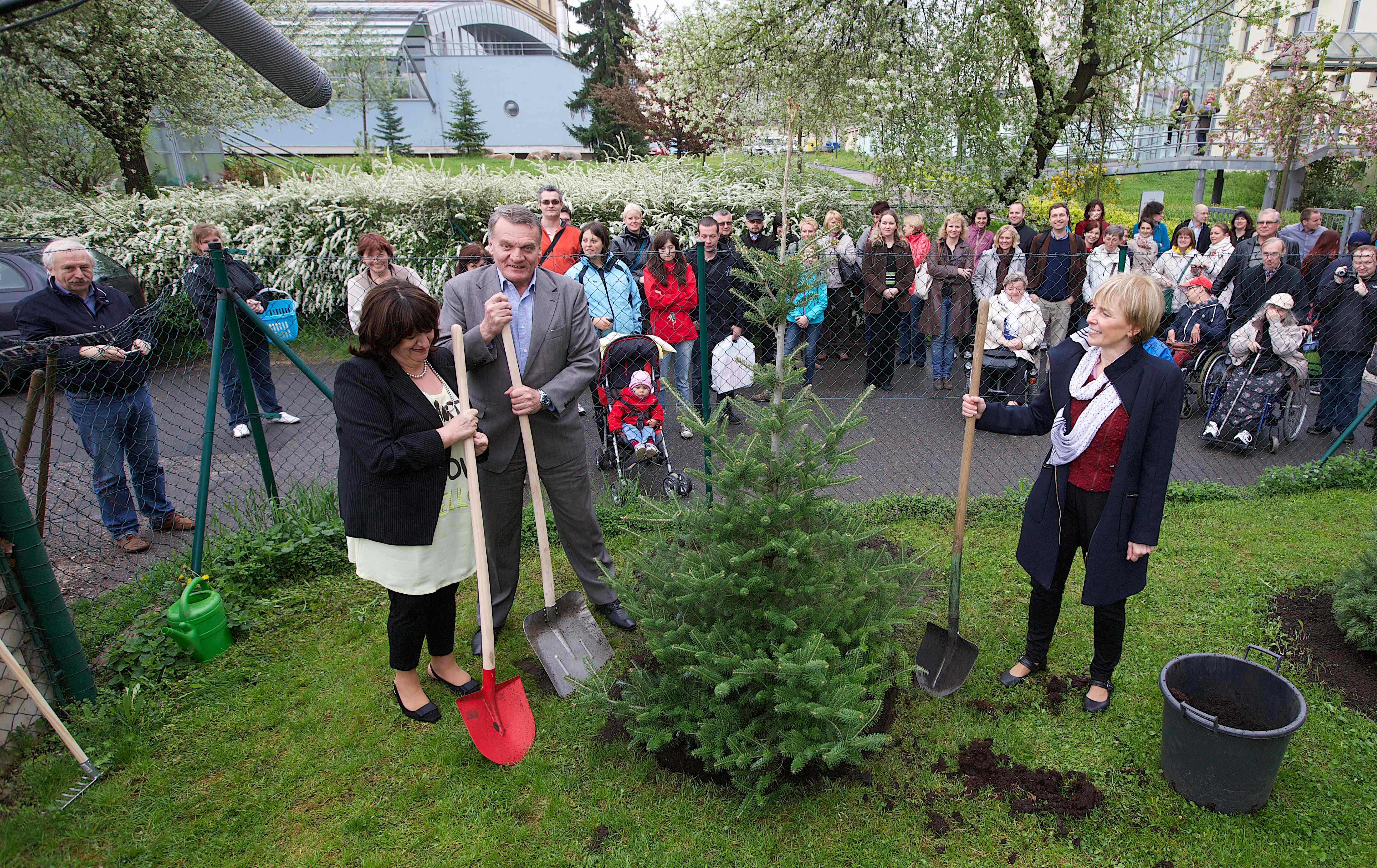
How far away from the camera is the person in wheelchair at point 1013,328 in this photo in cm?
704

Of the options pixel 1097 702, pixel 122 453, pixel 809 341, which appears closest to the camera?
pixel 1097 702

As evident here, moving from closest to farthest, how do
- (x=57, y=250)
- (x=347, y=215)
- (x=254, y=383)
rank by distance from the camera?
(x=57, y=250), (x=254, y=383), (x=347, y=215)

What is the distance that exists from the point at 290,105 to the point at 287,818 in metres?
17.8

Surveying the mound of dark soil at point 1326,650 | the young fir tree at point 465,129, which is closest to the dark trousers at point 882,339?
the mound of dark soil at point 1326,650

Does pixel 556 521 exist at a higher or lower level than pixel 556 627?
higher

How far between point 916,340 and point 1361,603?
5179mm

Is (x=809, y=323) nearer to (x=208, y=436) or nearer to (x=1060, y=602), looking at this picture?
(x=1060, y=602)

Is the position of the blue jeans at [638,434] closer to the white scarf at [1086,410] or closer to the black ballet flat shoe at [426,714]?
the black ballet flat shoe at [426,714]

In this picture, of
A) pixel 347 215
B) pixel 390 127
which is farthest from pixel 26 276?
pixel 390 127

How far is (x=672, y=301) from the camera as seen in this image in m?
6.84

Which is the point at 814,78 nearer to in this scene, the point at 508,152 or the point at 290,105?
the point at 290,105

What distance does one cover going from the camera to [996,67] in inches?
400

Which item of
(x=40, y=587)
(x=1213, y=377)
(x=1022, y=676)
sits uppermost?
(x=1213, y=377)

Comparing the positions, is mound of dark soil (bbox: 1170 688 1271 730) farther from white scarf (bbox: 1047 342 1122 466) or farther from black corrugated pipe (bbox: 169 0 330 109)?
black corrugated pipe (bbox: 169 0 330 109)
